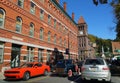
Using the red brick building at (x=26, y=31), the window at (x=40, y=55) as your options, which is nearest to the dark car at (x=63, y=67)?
the red brick building at (x=26, y=31)

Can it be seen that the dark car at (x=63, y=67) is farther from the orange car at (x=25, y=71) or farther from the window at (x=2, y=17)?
the window at (x=2, y=17)

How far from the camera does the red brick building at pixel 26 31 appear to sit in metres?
20.0

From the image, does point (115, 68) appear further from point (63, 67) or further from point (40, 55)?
point (40, 55)

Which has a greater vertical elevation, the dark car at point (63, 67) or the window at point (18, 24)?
the window at point (18, 24)

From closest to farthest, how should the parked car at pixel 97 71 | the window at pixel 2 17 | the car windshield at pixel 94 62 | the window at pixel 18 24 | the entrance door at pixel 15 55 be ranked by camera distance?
the parked car at pixel 97 71, the car windshield at pixel 94 62, the window at pixel 2 17, the entrance door at pixel 15 55, the window at pixel 18 24

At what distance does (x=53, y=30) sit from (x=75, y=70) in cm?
1770

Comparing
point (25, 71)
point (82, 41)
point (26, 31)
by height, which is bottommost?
point (25, 71)

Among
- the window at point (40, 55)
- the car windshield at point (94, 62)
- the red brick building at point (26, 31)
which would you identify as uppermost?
the red brick building at point (26, 31)

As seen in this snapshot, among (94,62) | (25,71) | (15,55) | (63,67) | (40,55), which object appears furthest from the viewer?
(40,55)

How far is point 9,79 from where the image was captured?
1419cm

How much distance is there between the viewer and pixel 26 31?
24.2m

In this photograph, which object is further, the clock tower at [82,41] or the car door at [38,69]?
the clock tower at [82,41]

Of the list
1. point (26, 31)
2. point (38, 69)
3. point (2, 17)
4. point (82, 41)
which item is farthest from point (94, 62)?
point (82, 41)

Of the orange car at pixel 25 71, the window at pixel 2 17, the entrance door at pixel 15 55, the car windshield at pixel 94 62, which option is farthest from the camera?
the entrance door at pixel 15 55
